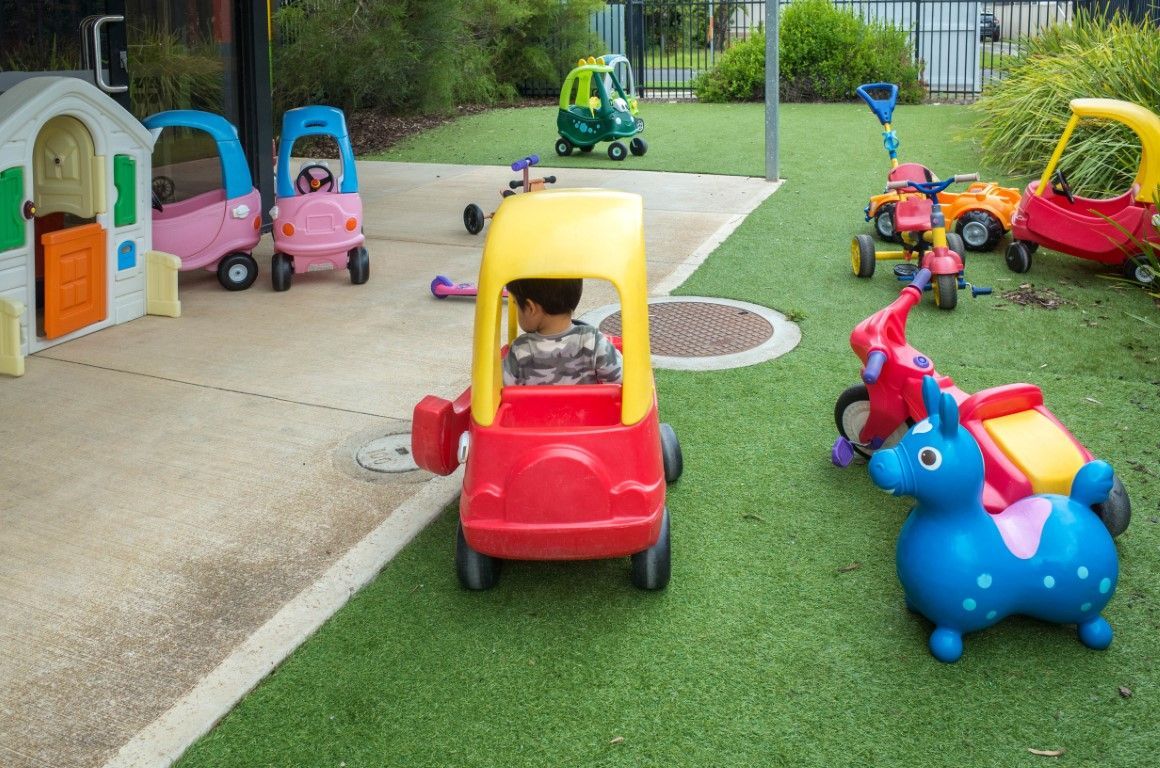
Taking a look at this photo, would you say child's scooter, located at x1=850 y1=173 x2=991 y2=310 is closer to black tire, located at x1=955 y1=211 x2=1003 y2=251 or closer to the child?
black tire, located at x1=955 y1=211 x2=1003 y2=251

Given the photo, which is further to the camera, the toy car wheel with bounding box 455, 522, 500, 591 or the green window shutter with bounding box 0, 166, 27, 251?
the green window shutter with bounding box 0, 166, 27, 251

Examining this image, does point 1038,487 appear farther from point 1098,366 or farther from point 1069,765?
point 1098,366

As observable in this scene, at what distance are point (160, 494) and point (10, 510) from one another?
53 centimetres

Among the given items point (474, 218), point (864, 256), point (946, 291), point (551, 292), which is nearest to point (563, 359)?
point (551, 292)

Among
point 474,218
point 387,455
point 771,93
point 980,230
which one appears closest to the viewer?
point 387,455

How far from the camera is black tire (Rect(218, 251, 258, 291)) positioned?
7230mm

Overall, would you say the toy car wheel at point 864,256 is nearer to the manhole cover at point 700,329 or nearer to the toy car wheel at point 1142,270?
the manhole cover at point 700,329

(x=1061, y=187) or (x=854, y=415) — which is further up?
(x=1061, y=187)

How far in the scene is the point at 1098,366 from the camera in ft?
17.9

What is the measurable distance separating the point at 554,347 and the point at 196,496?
158cm

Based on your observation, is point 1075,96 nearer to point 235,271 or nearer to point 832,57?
point 235,271

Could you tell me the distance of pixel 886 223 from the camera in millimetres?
8000

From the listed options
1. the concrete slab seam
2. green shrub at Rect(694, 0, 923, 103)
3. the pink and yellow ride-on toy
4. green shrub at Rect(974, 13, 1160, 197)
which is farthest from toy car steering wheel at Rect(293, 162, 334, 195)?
green shrub at Rect(694, 0, 923, 103)

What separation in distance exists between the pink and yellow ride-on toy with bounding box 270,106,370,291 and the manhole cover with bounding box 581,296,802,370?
6.12 feet
